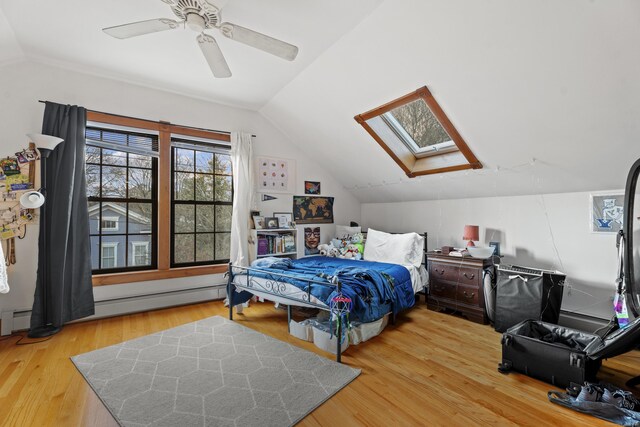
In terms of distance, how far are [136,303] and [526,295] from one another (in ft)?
14.1

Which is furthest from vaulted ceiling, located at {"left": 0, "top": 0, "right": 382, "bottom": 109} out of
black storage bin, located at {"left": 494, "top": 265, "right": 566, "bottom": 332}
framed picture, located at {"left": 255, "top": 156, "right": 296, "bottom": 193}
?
black storage bin, located at {"left": 494, "top": 265, "right": 566, "bottom": 332}

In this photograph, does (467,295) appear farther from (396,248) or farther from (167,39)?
(167,39)

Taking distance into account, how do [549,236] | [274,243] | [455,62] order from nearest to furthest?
[455,62]
[549,236]
[274,243]

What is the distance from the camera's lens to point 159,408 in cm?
184

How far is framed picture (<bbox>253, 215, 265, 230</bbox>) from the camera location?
416 cm

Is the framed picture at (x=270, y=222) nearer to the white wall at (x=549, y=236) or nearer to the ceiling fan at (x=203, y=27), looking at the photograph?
the white wall at (x=549, y=236)

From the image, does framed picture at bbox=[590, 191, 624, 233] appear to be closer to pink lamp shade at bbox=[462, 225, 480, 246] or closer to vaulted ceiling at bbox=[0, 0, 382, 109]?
pink lamp shade at bbox=[462, 225, 480, 246]

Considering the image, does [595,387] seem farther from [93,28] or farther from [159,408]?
[93,28]

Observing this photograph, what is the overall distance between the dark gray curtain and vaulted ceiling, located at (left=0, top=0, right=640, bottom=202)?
68 cm

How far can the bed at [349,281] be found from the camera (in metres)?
2.65

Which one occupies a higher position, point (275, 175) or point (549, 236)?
point (275, 175)

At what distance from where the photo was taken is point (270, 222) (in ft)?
14.3

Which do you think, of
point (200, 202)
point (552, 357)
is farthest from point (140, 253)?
point (552, 357)

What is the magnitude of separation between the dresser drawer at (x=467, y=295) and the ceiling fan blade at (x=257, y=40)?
3.06 metres
